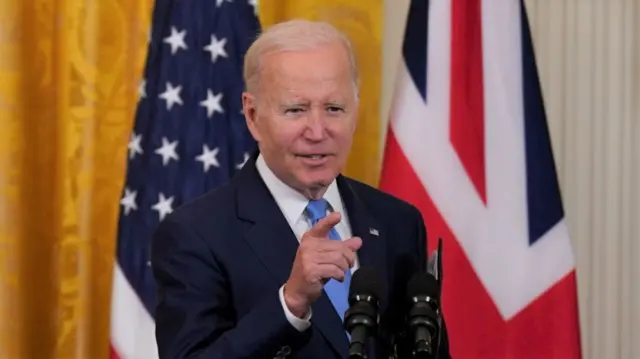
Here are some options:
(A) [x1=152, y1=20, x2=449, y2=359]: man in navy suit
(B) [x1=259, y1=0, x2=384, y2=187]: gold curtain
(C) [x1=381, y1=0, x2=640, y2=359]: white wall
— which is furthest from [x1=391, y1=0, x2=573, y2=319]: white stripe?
(A) [x1=152, y1=20, x2=449, y2=359]: man in navy suit

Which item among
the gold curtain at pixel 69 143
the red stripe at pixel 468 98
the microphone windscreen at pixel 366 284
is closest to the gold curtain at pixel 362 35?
the gold curtain at pixel 69 143

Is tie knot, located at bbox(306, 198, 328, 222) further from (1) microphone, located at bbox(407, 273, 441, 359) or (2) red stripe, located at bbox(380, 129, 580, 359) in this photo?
(2) red stripe, located at bbox(380, 129, 580, 359)

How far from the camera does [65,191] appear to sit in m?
2.87

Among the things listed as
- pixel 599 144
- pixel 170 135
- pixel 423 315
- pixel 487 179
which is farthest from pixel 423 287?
pixel 599 144

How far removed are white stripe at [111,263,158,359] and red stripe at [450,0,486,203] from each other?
1.03 meters

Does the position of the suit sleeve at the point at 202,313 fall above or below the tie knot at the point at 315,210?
below

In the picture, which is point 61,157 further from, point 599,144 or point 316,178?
point 599,144

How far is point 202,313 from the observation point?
153 cm

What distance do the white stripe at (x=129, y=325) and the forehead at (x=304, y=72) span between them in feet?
4.23

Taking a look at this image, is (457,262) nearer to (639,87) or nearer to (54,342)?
(639,87)

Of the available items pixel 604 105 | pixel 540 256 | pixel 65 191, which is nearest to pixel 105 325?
pixel 65 191

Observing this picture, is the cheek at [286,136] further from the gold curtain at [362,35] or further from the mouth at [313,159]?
the gold curtain at [362,35]

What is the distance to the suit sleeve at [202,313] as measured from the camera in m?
1.46

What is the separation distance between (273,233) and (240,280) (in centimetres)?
11
